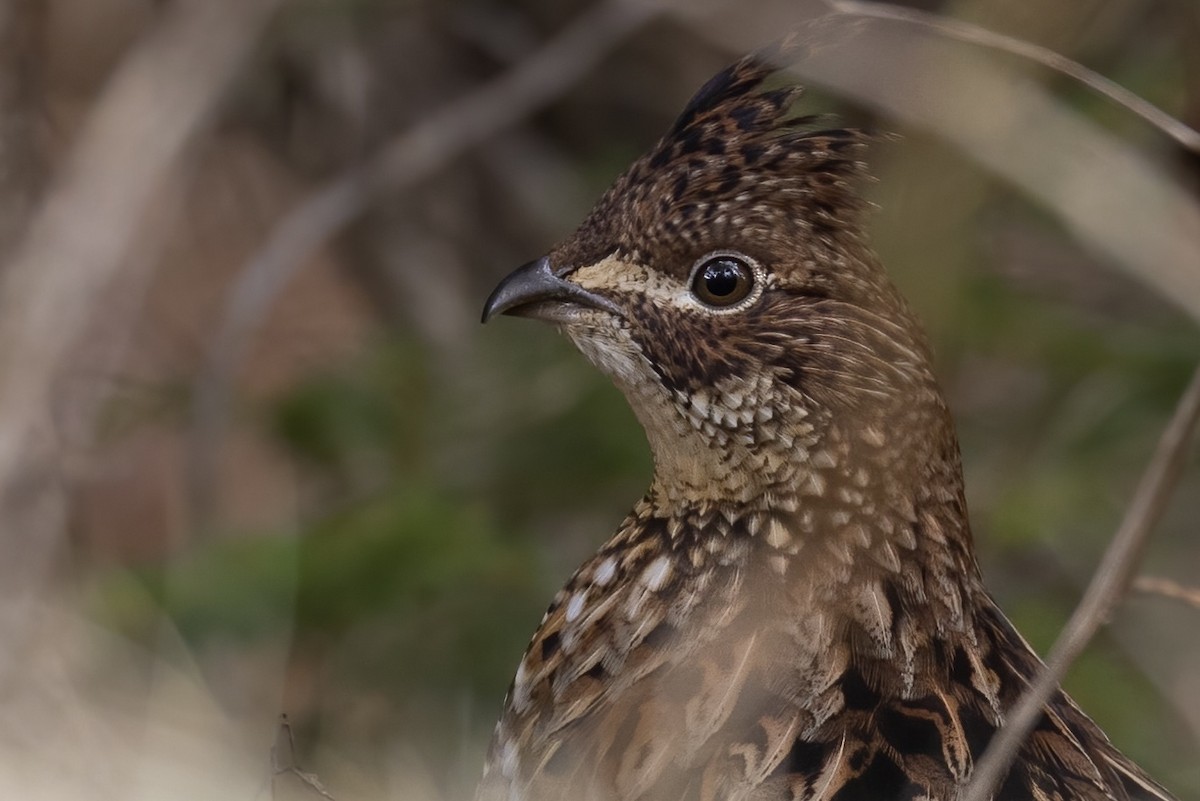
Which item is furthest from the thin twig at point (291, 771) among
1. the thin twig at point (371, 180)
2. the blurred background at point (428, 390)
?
the thin twig at point (371, 180)

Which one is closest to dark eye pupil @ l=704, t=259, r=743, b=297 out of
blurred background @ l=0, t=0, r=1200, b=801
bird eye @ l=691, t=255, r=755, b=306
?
bird eye @ l=691, t=255, r=755, b=306

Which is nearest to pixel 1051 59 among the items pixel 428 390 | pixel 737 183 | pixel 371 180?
pixel 737 183

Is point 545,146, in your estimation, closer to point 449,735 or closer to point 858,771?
point 449,735

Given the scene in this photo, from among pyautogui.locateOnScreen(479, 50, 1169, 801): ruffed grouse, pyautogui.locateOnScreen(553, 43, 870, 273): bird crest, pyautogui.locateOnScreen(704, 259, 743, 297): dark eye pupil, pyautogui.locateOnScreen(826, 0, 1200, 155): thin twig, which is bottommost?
pyautogui.locateOnScreen(479, 50, 1169, 801): ruffed grouse

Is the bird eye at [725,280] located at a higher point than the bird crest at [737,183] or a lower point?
lower

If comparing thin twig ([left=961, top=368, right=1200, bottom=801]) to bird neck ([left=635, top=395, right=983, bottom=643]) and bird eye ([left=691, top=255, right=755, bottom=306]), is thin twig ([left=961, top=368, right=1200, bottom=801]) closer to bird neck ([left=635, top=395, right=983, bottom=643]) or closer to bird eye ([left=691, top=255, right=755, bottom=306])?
bird neck ([left=635, top=395, right=983, bottom=643])

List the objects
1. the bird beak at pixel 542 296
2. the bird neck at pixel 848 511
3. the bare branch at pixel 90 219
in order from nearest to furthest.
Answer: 1. the bird neck at pixel 848 511
2. the bird beak at pixel 542 296
3. the bare branch at pixel 90 219

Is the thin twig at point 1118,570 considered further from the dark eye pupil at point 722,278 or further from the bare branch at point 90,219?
the bare branch at point 90,219

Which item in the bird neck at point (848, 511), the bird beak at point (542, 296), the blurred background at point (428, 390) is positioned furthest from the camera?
the blurred background at point (428, 390)
